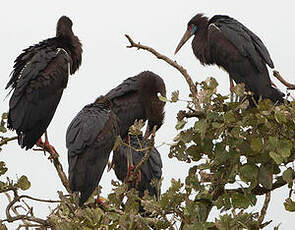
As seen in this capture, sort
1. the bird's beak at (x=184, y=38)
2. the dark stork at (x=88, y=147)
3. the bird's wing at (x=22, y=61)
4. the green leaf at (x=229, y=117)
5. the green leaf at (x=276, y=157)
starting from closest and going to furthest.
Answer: the green leaf at (x=276, y=157), the green leaf at (x=229, y=117), the dark stork at (x=88, y=147), the bird's wing at (x=22, y=61), the bird's beak at (x=184, y=38)

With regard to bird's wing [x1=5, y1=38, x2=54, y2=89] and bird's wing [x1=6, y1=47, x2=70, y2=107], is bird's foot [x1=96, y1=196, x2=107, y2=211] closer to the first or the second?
bird's wing [x1=6, y1=47, x2=70, y2=107]

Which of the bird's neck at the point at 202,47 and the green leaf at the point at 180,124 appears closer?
the green leaf at the point at 180,124

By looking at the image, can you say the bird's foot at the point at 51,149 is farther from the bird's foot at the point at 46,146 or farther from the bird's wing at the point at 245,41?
the bird's wing at the point at 245,41

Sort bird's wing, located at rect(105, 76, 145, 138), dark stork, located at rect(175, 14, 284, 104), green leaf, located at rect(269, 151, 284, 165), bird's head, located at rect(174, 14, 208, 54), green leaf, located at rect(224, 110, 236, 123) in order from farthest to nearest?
bird's head, located at rect(174, 14, 208, 54) → dark stork, located at rect(175, 14, 284, 104) → bird's wing, located at rect(105, 76, 145, 138) → green leaf, located at rect(224, 110, 236, 123) → green leaf, located at rect(269, 151, 284, 165)

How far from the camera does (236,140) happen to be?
3354 mm

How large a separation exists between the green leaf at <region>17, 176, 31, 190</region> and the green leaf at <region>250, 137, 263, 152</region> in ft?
7.92

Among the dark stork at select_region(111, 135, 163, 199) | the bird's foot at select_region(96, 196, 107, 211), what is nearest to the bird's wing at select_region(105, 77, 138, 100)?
the dark stork at select_region(111, 135, 163, 199)

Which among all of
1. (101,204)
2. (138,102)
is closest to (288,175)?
(101,204)

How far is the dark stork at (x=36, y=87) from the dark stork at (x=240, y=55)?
1.84m

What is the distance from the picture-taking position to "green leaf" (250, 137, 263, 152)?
10.6ft

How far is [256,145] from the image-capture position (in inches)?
127

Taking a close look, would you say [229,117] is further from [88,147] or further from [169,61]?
[88,147]

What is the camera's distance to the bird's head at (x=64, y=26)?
7484 millimetres

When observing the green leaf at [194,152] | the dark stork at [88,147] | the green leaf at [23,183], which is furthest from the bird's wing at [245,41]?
the green leaf at [194,152]
